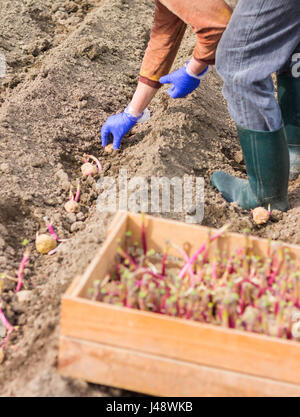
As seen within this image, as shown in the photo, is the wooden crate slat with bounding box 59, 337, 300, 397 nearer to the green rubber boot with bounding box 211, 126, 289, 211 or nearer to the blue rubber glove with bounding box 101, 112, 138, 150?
the green rubber boot with bounding box 211, 126, 289, 211

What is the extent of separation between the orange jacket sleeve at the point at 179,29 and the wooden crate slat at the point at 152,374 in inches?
69.2

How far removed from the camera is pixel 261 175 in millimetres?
3035

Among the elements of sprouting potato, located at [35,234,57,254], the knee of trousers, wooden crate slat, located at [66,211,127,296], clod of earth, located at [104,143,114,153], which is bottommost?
clod of earth, located at [104,143,114,153]

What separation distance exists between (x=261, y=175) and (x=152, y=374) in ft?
4.61

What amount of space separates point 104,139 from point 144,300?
191 centimetres

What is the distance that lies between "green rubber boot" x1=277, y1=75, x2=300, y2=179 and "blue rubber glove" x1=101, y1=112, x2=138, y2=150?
877mm

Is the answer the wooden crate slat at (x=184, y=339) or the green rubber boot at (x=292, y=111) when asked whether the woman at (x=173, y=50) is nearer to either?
the green rubber boot at (x=292, y=111)

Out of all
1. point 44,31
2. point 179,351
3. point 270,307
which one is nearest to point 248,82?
point 270,307

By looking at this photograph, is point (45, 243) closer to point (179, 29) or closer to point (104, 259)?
point (104, 259)

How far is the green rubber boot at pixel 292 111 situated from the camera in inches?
130

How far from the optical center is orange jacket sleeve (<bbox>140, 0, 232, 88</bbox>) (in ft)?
9.66

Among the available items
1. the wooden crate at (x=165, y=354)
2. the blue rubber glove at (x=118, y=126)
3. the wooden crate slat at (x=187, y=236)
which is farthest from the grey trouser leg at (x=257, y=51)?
the wooden crate at (x=165, y=354)

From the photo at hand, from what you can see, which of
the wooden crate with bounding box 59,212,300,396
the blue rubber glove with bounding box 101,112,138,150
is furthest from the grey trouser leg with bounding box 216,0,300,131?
the wooden crate with bounding box 59,212,300,396
